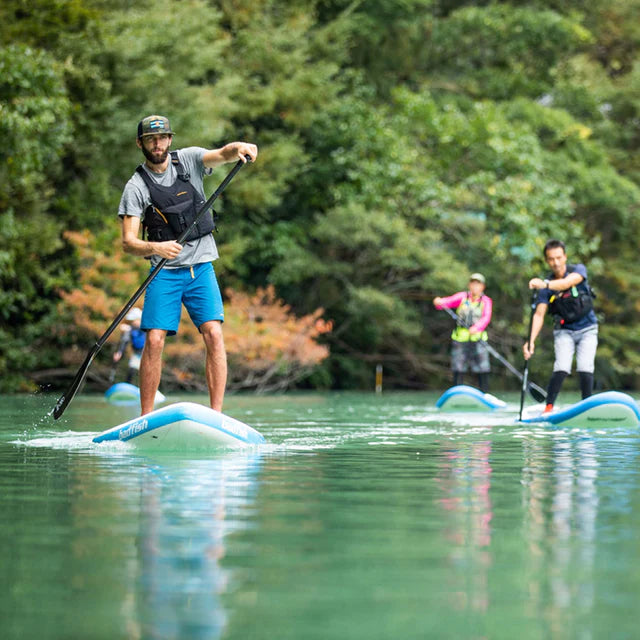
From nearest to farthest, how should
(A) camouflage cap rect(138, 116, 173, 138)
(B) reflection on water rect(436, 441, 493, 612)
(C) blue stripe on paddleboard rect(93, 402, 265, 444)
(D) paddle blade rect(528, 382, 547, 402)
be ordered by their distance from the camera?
(B) reflection on water rect(436, 441, 493, 612), (C) blue stripe on paddleboard rect(93, 402, 265, 444), (A) camouflage cap rect(138, 116, 173, 138), (D) paddle blade rect(528, 382, 547, 402)

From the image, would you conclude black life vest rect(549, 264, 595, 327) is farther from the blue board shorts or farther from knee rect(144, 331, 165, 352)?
knee rect(144, 331, 165, 352)

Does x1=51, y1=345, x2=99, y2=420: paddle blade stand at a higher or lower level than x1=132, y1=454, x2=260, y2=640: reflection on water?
higher

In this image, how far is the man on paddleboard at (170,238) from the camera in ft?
28.2

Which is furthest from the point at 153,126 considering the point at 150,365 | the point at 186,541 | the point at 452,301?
the point at 452,301

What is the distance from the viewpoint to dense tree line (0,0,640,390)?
907 inches

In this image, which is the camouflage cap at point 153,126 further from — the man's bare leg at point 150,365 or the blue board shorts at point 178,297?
the man's bare leg at point 150,365

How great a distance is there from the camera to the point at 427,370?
30094mm

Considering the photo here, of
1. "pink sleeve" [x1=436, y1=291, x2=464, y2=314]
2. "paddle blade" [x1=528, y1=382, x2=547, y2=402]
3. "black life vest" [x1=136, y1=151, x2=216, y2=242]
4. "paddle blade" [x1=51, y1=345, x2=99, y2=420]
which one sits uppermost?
"black life vest" [x1=136, y1=151, x2=216, y2=242]

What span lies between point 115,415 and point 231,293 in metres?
12.7

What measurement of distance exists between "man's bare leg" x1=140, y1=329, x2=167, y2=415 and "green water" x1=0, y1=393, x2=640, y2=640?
1.94 feet

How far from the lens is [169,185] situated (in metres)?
8.76

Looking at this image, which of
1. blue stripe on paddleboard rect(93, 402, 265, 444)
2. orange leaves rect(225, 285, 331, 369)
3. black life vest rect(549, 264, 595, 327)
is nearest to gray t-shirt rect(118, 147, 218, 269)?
blue stripe on paddleboard rect(93, 402, 265, 444)

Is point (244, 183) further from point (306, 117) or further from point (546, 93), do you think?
point (546, 93)

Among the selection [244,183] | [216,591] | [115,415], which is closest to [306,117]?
[244,183]
